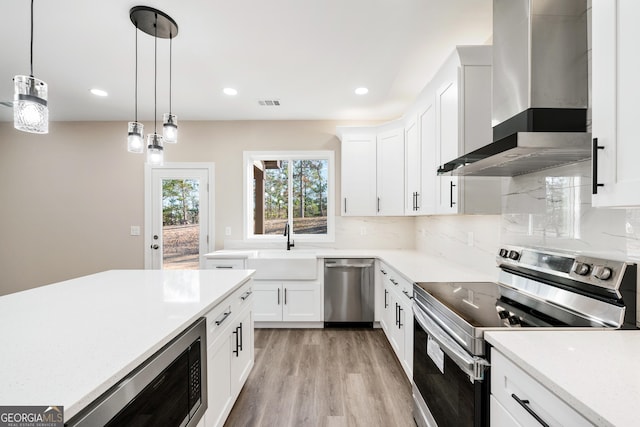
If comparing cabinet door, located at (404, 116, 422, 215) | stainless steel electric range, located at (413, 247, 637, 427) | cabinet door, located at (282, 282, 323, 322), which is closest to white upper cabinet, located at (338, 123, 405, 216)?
cabinet door, located at (404, 116, 422, 215)

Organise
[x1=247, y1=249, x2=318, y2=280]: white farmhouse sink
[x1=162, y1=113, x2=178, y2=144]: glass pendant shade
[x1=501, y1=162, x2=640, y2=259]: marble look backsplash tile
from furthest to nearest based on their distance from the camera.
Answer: [x1=247, y1=249, x2=318, y2=280]: white farmhouse sink → [x1=162, y1=113, x2=178, y2=144]: glass pendant shade → [x1=501, y1=162, x2=640, y2=259]: marble look backsplash tile

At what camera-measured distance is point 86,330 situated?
3.45ft

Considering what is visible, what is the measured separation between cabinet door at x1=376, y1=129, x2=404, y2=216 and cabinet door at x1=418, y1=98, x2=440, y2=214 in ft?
2.06

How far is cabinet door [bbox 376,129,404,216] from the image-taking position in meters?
3.40

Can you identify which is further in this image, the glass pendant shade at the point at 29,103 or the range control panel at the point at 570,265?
the glass pendant shade at the point at 29,103

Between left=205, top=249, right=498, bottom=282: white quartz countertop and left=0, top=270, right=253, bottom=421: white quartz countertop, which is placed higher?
left=0, top=270, right=253, bottom=421: white quartz countertop

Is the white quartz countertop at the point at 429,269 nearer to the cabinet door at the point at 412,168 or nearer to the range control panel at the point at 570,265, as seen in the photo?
the range control panel at the point at 570,265

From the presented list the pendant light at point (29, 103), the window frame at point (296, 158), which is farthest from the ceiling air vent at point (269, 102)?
the pendant light at point (29, 103)

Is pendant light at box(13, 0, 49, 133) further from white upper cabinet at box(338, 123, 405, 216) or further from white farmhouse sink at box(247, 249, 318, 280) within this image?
white upper cabinet at box(338, 123, 405, 216)

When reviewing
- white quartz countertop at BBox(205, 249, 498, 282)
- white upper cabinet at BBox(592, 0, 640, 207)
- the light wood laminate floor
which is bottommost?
the light wood laminate floor

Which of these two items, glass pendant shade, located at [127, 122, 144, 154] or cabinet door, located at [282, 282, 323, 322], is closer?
glass pendant shade, located at [127, 122, 144, 154]

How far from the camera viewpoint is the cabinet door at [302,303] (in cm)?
338

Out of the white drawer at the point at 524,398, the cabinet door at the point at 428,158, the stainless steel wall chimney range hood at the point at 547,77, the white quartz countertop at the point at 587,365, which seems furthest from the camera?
the cabinet door at the point at 428,158

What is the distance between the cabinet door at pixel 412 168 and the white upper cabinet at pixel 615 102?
183 centimetres
